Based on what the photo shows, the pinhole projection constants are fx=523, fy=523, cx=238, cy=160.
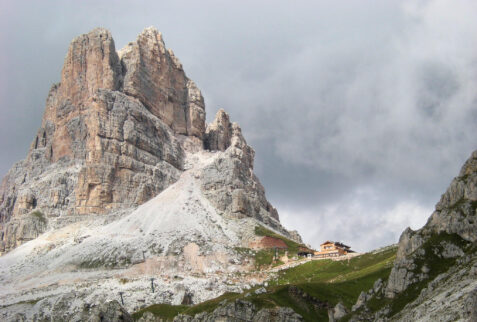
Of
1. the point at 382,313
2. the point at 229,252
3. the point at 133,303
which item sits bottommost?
the point at 382,313

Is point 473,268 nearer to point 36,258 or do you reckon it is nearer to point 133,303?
point 133,303

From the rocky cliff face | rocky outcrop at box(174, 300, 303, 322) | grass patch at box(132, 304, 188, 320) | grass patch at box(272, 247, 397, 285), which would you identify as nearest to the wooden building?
grass patch at box(272, 247, 397, 285)

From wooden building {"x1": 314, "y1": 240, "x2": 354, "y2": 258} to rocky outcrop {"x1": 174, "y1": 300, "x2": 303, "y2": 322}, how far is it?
8148cm

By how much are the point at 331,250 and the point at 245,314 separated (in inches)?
3501

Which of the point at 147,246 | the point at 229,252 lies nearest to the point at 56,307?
the point at 147,246

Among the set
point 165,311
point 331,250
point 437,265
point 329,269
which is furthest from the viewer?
point 331,250

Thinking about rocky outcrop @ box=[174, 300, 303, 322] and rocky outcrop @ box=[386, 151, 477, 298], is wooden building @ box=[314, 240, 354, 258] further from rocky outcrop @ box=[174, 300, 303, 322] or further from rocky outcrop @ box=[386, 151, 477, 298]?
rocky outcrop @ box=[386, 151, 477, 298]

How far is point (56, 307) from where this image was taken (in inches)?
5541

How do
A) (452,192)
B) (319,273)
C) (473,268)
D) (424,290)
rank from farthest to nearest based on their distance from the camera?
(319,273)
(452,192)
(424,290)
(473,268)

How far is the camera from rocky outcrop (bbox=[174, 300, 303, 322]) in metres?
91.9

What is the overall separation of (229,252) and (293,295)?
3381 inches

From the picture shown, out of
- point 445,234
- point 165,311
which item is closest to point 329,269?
point 165,311

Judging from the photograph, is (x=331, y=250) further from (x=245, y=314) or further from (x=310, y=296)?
(x=245, y=314)

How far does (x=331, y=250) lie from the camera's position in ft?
586
